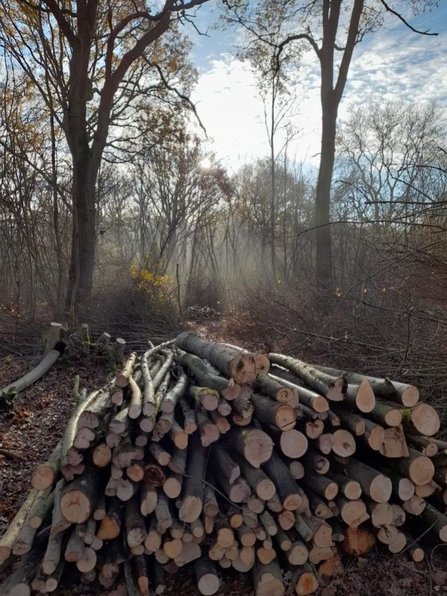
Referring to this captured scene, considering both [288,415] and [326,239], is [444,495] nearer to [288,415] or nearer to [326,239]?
[288,415]

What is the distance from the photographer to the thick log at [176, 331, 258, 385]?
2.94 m

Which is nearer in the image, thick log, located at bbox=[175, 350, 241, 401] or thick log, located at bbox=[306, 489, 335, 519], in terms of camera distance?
thick log, located at bbox=[306, 489, 335, 519]

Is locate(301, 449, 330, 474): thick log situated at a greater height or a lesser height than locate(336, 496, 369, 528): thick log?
greater

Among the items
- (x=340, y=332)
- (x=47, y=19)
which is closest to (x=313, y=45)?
(x=47, y=19)

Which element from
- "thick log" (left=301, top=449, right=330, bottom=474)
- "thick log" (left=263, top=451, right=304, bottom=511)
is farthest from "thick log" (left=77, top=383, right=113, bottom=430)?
"thick log" (left=301, top=449, right=330, bottom=474)

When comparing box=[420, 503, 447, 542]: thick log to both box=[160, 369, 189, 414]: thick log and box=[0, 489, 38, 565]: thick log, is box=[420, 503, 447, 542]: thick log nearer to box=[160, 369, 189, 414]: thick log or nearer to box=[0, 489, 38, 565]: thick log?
box=[160, 369, 189, 414]: thick log

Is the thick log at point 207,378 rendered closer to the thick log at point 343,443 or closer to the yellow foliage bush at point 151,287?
the thick log at point 343,443

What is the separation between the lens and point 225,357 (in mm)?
3619

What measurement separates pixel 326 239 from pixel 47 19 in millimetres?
7713

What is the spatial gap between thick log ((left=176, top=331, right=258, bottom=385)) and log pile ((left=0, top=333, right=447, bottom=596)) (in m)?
0.02

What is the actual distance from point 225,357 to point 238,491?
1.19m

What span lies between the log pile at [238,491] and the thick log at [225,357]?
0.07ft

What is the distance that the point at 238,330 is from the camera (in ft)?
31.1

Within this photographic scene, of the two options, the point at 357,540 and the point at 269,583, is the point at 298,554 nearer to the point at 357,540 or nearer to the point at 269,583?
the point at 269,583
